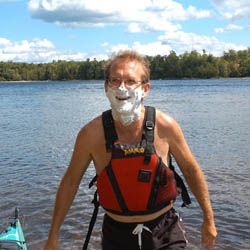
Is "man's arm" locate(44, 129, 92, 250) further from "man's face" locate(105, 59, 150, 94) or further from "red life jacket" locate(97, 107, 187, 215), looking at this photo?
"man's face" locate(105, 59, 150, 94)

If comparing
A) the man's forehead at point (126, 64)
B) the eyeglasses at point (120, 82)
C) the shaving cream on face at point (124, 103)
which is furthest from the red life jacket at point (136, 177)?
the man's forehead at point (126, 64)

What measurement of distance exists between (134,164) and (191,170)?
19.1 inches

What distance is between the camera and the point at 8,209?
29.0ft

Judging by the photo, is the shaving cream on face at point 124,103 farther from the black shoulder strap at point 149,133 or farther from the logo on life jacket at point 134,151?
the logo on life jacket at point 134,151

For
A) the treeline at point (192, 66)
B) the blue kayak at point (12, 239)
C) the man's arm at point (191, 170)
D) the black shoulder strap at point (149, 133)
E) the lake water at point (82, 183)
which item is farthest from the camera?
the treeline at point (192, 66)

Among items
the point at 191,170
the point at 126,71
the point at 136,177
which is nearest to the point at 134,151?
the point at 136,177

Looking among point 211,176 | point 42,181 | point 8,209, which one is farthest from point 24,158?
point 211,176

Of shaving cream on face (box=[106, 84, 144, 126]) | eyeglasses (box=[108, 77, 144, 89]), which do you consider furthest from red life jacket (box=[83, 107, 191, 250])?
eyeglasses (box=[108, 77, 144, 89])

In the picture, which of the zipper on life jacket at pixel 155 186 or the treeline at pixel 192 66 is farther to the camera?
the treeline at pixel 192 66

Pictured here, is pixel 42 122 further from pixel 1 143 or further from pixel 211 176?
pixel 211 176

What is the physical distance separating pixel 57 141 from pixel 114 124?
15.6 meters

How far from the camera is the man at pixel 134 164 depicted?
10.3 feet

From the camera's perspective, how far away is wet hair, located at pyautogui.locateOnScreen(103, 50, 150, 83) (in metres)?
3.23

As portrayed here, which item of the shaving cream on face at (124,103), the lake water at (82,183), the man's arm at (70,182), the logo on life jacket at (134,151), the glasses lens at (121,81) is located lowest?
the lake water at (82,183)
